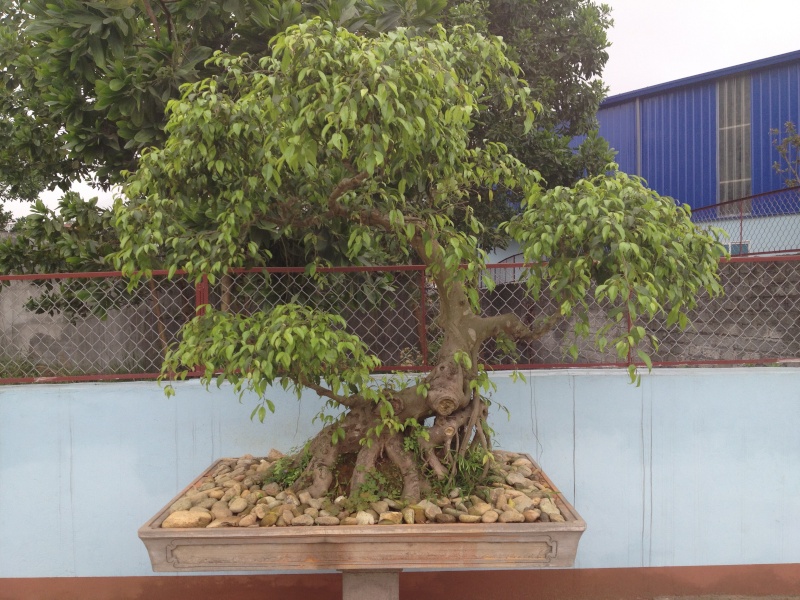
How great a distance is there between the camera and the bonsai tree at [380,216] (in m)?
2.11

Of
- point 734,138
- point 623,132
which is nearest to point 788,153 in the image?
point 734,138

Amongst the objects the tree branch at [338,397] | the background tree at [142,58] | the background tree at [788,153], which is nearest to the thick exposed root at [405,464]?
the tree branch at [338,397]

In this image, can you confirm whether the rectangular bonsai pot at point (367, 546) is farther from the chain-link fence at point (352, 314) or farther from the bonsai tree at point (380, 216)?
the chain-link fence at point (352, 314)

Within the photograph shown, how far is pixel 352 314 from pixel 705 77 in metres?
8.98

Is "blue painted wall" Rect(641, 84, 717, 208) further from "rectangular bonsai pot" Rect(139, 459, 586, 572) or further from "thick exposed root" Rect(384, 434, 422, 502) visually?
"rectangular bonsai pot" Rect(139, 459, 586, 572)

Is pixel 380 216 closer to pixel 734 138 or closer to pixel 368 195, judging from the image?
pixel 368 195

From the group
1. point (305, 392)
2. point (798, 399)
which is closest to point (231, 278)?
point (305, 392)

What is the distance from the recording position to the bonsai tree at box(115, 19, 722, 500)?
2107mm

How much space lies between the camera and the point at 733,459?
3514mm

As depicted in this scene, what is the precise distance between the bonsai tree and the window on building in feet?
28.9

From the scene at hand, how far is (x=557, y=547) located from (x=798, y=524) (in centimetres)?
193

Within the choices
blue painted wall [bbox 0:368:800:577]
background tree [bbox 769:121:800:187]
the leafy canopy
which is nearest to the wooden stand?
the leafy canopy

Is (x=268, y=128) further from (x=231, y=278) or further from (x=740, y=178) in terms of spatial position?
(x=740, y=178)

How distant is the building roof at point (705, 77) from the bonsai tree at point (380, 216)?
8954 millimetres
